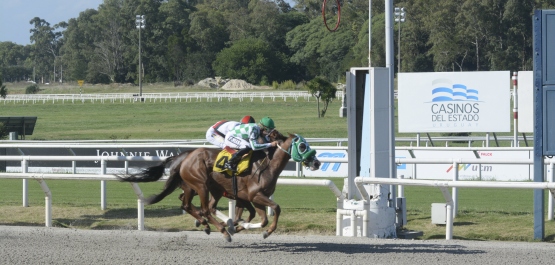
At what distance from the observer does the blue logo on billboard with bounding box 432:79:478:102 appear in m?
13.9

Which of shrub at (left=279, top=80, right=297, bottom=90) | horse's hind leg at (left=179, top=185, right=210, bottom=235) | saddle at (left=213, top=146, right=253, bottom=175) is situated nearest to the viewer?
saddle at (left=213, top=146, right=253, bottom=175)

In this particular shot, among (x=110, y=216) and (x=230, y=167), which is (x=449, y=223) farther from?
(x=110, y=216)

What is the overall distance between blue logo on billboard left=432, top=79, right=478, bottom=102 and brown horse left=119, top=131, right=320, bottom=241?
22.5ft

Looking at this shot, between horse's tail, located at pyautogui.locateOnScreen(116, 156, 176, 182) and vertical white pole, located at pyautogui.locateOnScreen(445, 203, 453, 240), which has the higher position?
horse's tail, located at pyautogui.locateOnScreen(116, 156, 176, 182)

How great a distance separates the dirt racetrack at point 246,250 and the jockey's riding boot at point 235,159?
0.75 metres

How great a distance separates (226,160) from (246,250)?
0.86m

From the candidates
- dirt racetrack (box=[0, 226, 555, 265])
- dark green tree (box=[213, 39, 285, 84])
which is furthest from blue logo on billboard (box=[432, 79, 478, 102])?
dark green tree (box=[213, 39, 285, 84])

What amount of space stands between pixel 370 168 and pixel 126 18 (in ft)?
233

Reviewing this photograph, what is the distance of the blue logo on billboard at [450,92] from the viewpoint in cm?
1389

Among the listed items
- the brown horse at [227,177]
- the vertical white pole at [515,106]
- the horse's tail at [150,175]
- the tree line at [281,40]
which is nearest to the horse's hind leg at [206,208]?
the brown horse at [227,177]

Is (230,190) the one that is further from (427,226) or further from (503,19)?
(503,19)

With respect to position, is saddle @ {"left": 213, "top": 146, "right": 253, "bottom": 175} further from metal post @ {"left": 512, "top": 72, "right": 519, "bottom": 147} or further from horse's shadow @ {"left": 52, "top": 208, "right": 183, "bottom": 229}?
→ metal post @ {"left": 512, "top": 72, "right": 519, "bottom": 147}

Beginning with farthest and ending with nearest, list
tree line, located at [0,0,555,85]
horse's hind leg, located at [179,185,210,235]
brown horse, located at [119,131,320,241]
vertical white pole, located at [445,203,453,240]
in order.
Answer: tree line, located at [0,0,555,85], vertical white pole, located at [445,203,453,240], horse's hind leg, located at [179,185,210,235], brown horse, located at [119,131,320,241]

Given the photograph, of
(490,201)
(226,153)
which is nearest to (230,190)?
(226,153)
